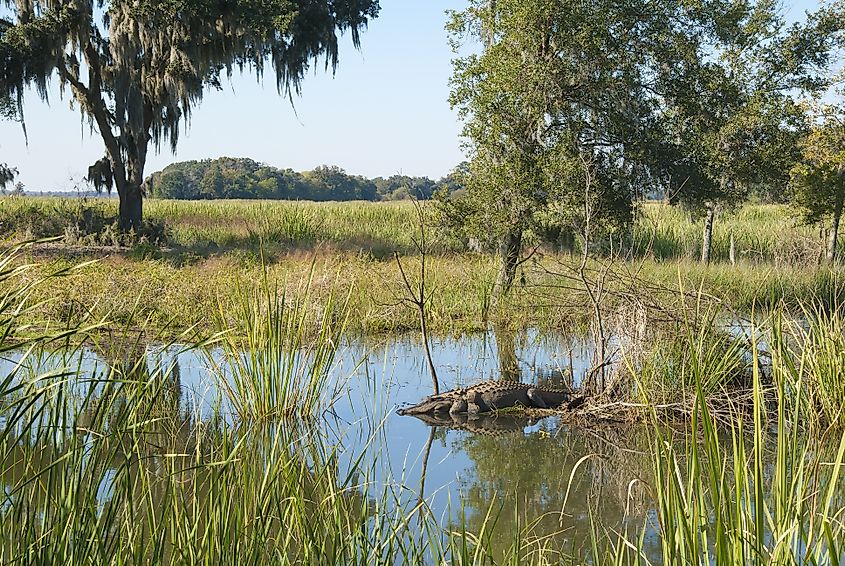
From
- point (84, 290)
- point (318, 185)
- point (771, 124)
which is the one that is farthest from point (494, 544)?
point (318, 185)

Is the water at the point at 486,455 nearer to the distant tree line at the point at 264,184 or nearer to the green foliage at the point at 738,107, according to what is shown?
the green foliage at the point at 738,107

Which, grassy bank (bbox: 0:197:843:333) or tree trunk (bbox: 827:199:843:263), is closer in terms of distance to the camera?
grassy bank (bbox: 0:197:843:333)

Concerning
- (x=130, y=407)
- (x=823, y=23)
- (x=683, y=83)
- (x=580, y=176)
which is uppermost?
(x=823, y=23)

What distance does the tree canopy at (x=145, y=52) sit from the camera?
16094 mm

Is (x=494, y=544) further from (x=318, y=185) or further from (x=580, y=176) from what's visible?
(x=318, y=185)

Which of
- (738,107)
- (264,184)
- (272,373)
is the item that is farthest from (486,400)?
(264,184)

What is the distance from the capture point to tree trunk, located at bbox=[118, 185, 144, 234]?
18.0 metres

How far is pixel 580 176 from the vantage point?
40.3 ft

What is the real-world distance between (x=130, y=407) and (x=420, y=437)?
12.9ft

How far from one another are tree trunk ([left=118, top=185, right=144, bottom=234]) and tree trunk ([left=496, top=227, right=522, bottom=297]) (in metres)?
8.21

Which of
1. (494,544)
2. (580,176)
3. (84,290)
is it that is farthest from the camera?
(580,176)

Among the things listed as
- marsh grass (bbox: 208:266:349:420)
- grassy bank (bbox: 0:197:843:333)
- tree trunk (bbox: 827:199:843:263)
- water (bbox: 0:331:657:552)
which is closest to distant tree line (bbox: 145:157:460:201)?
grassy bank (bbox: 0:197:843:333)

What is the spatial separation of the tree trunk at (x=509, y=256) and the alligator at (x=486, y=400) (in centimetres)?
506

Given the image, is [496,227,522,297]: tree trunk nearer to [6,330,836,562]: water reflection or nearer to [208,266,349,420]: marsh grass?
[6,330,836,562]: water reflection
